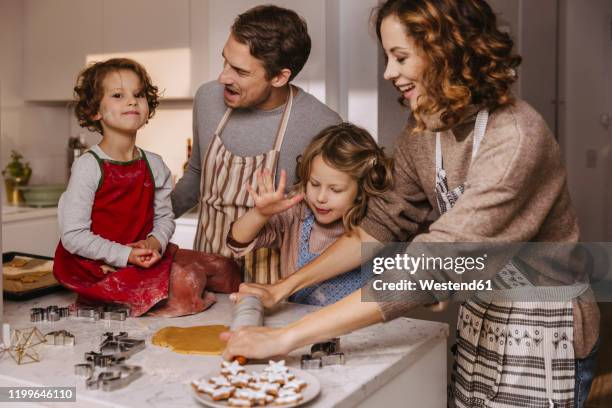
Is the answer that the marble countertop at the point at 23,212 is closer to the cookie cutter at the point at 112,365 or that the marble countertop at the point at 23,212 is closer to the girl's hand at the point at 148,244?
the girl's hand at the point at 148,244

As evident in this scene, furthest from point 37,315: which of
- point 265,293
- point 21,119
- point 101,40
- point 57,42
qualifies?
point 21,119

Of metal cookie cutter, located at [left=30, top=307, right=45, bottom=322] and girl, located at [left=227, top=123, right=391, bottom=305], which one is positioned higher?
girl, located at [left=227, top=123, right=391, bottom=305]

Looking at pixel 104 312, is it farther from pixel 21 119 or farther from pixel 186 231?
pixel 21 119

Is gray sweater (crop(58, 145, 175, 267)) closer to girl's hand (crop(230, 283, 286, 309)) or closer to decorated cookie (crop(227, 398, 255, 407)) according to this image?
girl's hand (crop(230, 283, 286, 309))

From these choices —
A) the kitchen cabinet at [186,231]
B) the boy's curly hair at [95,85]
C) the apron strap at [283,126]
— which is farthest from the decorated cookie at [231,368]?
the kitchen cabinet at [186,231]

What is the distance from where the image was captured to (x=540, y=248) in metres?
1.37

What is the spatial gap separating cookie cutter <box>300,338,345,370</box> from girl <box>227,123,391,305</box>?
0.39 metres

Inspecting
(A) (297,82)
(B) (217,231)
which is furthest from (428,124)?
(A) (297,82)

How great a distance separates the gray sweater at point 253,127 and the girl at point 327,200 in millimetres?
127

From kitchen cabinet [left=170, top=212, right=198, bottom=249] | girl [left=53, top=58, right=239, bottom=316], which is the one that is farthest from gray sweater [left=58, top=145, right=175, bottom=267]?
kitchen cabinet [left=170, top=212, right=198, bottom=249]

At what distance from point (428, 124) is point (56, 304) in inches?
36.1

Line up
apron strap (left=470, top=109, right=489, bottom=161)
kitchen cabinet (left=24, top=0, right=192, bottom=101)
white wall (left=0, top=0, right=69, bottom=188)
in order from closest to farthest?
apron strap (left=470, top=109, right=489, bottom=161)
kitchen cabinet (left=24, top=0, right=192, bottom=101)
white wall (left=0, top=0, right=69, bottom=188)

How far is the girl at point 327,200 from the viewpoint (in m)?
1.58

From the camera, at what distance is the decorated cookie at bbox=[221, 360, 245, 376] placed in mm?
1030
